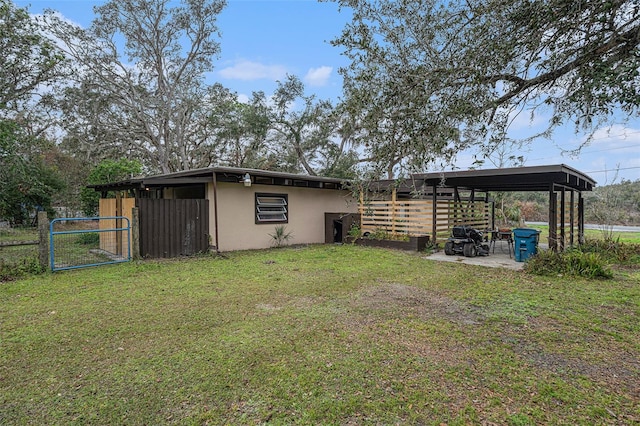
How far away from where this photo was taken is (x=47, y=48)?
10547 mm

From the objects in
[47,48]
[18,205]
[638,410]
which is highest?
[47,48]

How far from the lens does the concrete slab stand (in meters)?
7.45

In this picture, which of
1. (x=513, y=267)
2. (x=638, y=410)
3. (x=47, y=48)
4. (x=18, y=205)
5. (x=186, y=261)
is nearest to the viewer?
(x=638, y=410)

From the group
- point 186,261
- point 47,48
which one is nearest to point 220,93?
point 47,48

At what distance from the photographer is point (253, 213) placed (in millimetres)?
10031

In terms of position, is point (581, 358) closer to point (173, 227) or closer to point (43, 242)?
point (173, 227)

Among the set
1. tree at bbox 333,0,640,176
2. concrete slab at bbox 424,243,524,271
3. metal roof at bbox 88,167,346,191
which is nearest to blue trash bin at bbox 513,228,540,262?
concrete slab at bbox 424,243,524,271

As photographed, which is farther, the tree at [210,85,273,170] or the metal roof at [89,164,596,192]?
the tree at [210,85,273,170]

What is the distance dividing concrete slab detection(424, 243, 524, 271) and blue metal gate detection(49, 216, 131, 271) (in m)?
7.58

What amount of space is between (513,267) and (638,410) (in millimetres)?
5483

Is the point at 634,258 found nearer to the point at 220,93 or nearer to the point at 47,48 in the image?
the point at 47,48

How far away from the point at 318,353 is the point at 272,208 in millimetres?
7913

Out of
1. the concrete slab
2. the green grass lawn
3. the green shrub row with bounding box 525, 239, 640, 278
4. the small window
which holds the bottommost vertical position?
the green grass lawn

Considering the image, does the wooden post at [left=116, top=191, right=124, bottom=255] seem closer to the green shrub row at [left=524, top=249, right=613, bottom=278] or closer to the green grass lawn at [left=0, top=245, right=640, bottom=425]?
the green grass lawn at [left=0, top=245, right=640, bottom=425]
